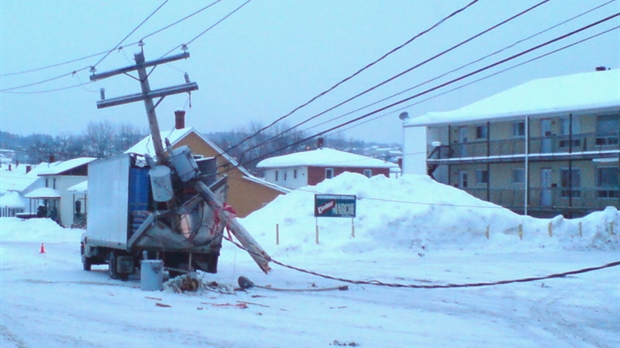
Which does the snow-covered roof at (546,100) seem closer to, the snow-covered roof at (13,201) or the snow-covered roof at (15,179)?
the snow-covered roof at (13,201)

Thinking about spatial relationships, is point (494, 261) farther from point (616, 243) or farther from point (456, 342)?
point (456, 342)

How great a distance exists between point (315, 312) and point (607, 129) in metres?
35.6

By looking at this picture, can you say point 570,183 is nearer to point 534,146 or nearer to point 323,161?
point 534,146

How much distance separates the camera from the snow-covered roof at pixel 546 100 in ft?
154

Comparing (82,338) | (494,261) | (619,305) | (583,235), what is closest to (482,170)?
(583,235)

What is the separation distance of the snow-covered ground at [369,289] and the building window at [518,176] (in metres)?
12.6

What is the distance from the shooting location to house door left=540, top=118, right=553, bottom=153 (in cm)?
4841

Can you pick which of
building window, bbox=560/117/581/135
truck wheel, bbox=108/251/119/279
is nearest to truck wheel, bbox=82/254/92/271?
truck wheel, bbox=108/251/119/279

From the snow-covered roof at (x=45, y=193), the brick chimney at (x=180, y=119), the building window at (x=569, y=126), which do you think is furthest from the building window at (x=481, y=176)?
the snow-covered roof at (x=45, y=193)

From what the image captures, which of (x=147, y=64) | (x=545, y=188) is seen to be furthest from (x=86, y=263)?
(x=545, y=188)

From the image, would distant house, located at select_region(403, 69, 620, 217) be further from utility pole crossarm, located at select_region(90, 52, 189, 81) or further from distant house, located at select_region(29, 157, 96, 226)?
distant house, located at select_region(29, 157, 96, 226)

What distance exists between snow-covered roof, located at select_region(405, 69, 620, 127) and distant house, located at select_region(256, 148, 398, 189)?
28.1 feet

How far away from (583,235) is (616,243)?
1.48m

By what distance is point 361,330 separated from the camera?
13812 millimetres
